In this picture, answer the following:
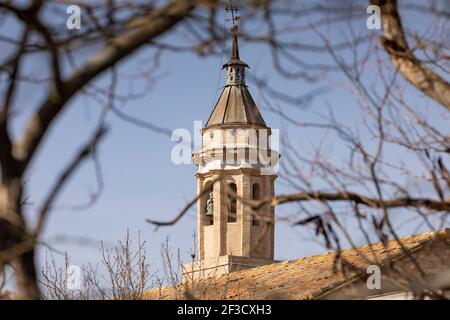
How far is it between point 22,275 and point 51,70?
34.7 inches

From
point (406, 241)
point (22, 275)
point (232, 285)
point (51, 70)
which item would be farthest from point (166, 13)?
point (232, 285)

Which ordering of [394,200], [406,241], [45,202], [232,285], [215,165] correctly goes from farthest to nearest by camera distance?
[215,165]
[232,285]
[406,241]
[394,200]
[45,202]

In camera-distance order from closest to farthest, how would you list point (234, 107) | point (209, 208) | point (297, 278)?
point (297, 278) < point (209, 208) < point (234, 107)

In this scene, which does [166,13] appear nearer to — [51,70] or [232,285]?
Answer: [51,70]

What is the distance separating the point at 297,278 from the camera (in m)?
15.6

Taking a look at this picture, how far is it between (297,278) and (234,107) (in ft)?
63.4

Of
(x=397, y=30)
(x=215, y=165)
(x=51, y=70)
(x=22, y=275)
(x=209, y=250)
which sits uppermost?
(x=215, y=165)

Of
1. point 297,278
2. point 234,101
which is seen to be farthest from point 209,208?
point 297,278

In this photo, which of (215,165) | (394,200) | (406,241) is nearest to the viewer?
(394,200)

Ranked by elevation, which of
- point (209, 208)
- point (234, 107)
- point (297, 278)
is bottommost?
point (297, 278)

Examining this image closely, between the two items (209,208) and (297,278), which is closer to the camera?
(297,278)

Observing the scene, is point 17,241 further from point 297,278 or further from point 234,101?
point 234,101

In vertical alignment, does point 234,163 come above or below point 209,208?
above

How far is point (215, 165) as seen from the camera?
33812 millimetres
